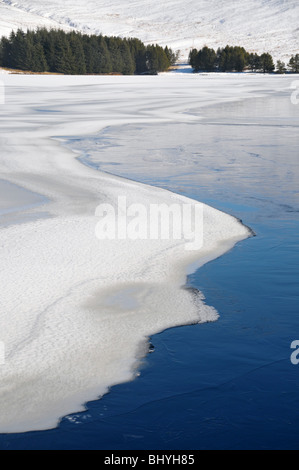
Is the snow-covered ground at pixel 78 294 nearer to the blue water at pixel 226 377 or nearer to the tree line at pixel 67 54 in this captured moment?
the blue water at pixel 226 377

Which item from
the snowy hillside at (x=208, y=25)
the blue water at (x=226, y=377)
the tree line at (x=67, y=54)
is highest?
the snowy hillside at (x=208, y=25)

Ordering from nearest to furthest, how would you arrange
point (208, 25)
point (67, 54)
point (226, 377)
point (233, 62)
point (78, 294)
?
1. point (226, 377)
2. point (78, 294)
3. point (67, 54)
4. point (233, 62)
5. point (208, 25)

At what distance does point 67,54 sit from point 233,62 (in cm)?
2235

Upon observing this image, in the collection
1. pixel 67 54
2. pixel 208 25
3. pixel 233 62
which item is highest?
pixel 208 25

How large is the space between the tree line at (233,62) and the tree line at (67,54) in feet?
17.5

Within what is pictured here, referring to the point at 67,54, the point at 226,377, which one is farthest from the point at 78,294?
the point at 67,54

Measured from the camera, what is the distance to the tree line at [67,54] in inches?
2650

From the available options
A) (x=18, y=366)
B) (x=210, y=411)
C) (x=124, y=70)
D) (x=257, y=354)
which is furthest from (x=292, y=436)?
(x=124, y=70)

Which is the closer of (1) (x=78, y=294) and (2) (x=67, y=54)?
(1) (x=78, y=294)

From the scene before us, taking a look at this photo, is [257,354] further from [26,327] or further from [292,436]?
[26,327]

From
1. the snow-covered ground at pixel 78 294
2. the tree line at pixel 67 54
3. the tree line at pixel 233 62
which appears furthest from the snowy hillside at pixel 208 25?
the snow-covered ground at pixel 78 294

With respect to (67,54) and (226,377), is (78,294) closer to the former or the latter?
(226,377)

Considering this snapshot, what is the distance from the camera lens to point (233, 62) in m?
79.7

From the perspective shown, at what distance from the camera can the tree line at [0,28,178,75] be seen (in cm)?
6731
